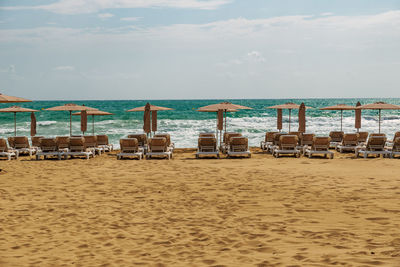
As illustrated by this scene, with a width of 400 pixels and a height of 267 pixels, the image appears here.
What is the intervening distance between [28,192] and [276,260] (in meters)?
5.64

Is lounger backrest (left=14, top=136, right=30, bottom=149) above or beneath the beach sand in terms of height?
above

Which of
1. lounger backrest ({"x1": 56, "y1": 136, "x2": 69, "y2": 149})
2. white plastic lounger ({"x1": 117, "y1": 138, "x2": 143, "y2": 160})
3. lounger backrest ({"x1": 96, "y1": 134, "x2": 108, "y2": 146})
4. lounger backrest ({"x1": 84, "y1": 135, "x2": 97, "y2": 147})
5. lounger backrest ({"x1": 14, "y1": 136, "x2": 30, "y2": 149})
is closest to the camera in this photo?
white plastic lounger ({"x1": 117, "y1": 138, "x2": 143, "y2": 160})

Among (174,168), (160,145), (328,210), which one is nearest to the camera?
(328,210)

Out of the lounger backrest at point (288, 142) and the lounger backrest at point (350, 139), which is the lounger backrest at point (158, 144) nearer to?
the lounger backrest at point (288, 142)

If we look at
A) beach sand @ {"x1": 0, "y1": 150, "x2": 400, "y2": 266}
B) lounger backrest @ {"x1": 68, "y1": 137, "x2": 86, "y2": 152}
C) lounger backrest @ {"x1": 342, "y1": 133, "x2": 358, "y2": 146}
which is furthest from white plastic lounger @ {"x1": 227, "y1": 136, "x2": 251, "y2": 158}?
lounger backrest @ {"x1": 68, "y1": 137, "x2": 86, "y2": 152}

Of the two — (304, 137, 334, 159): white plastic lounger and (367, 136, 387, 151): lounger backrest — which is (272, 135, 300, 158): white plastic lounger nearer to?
(304, 137, 334, 159): white plastic lounger

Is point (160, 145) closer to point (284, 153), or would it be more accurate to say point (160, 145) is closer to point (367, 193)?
point (284, 153)

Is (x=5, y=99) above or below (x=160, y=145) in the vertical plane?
above

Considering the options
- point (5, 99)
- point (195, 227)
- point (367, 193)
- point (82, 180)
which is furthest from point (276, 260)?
point (5, 99)

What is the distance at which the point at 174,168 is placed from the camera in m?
11.2

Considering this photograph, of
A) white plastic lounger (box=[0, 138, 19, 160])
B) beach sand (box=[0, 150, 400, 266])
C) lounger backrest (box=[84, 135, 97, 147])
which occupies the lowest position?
beach sand (box=[0, 150, 400, 266])

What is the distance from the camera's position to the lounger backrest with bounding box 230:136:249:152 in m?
13.9

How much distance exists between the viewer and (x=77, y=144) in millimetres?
14023

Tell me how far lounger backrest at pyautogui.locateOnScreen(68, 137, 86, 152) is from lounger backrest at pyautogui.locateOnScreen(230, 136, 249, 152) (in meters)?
5.35
